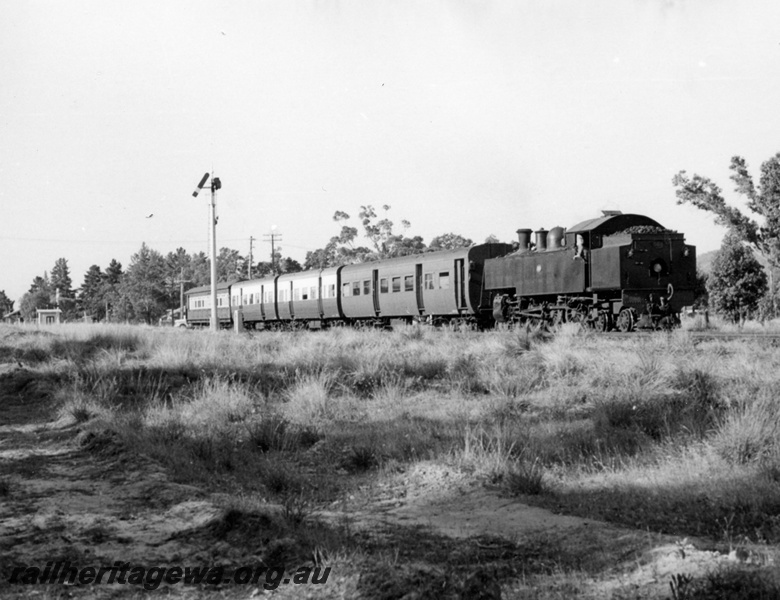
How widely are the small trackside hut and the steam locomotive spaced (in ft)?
0.08

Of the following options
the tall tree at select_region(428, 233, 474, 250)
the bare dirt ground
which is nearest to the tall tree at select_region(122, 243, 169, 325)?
the tall tree at select_region(428, 233, 474, 250)

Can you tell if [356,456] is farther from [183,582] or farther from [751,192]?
[751,192]

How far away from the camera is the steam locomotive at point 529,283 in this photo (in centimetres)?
1772

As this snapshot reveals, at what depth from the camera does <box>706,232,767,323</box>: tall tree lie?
40.4m

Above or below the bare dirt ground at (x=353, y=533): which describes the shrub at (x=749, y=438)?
above

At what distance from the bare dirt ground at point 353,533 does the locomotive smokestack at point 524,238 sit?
1644 centimetres

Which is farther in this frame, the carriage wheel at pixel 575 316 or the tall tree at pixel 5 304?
→ the tall tree at pixel 5 304

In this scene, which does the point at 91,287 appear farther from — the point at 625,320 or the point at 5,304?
the point at 625,320

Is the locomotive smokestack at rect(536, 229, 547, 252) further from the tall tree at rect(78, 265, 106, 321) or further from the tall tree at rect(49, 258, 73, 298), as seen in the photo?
the tall tree at rect(49, 258, 73, 298)

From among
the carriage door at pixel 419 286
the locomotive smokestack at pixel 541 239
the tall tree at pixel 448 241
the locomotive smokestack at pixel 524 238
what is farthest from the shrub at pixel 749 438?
the tall tree at pixel 448 241

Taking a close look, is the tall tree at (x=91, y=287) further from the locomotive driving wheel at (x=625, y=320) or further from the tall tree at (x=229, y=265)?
the locomotive driving wheel at (x=625, y=320)

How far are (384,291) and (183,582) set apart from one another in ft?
82.3

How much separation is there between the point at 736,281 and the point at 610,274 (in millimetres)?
26274

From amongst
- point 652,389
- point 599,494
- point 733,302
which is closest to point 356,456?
point 599,494
